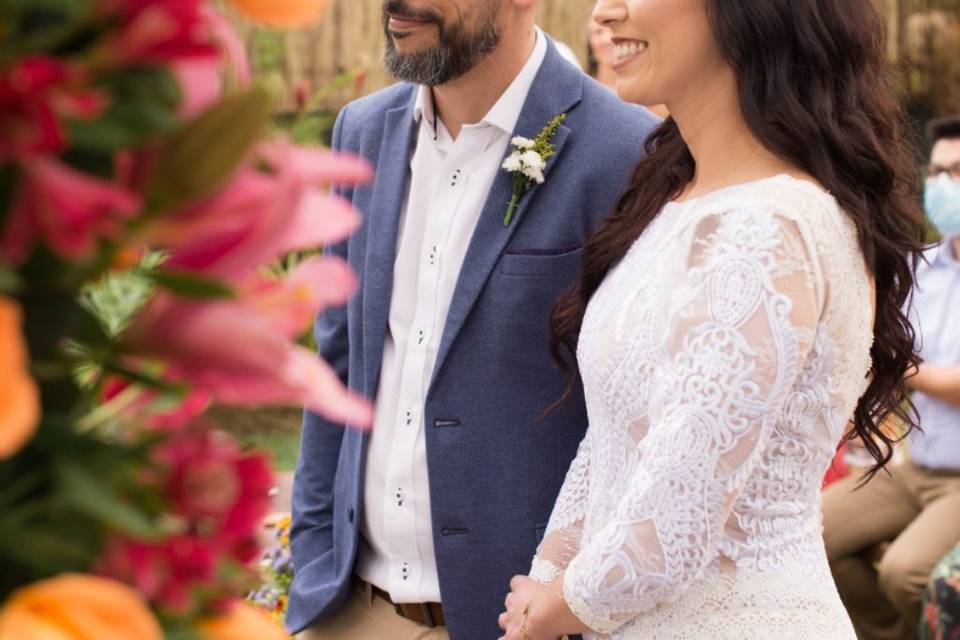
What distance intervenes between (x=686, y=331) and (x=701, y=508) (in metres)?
0.25

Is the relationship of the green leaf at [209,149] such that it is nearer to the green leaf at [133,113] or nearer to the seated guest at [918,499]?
the green leaf at [133,113]

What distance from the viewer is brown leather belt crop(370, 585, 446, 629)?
2.65 metres

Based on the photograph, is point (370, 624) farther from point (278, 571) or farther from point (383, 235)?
point (278, 571)

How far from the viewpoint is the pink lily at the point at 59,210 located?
1.66ft

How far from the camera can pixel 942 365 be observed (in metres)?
5.02

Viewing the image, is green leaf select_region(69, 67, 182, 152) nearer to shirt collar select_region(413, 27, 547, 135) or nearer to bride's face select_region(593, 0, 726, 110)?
bride's face select_region(593, 0, 726, 110)

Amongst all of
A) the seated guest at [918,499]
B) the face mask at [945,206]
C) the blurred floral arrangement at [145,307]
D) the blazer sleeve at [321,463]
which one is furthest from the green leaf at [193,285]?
the face mask at [945,206]

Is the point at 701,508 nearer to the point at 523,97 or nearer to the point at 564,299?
the point at 564,299

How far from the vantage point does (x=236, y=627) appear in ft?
A: 2.03

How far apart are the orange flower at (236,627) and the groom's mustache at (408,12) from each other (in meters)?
2.18

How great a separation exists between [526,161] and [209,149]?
6.88 ft

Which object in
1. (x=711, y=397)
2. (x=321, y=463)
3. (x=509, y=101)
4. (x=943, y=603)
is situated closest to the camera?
(x=711, y=397)

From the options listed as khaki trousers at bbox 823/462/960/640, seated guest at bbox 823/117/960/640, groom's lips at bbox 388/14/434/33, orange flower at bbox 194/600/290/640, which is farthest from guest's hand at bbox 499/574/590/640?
khaki trousers at bbox 823/462/960/640

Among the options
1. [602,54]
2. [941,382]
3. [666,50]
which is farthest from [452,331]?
[941,382]
